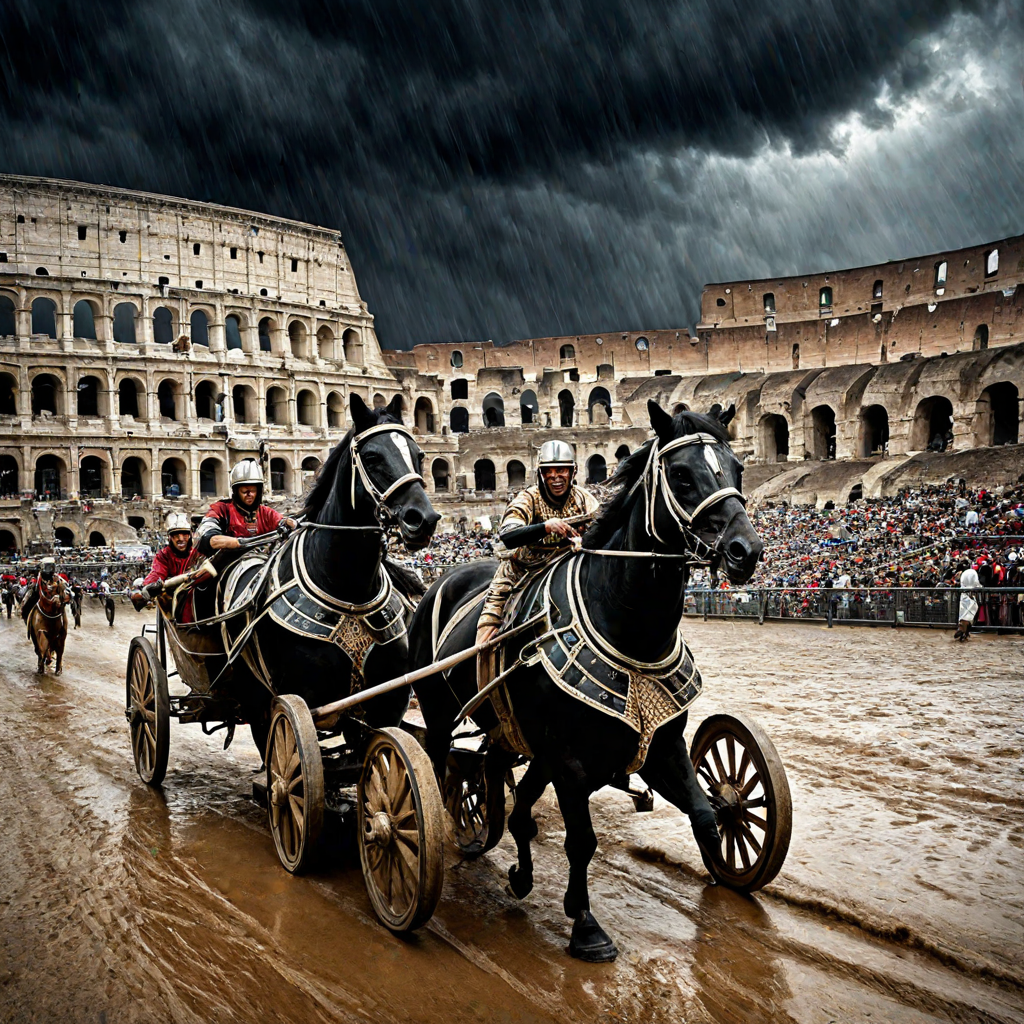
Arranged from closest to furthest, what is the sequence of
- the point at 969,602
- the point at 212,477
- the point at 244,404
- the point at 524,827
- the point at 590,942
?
the point at 590,942 < the point at 524,827 < the point at 969,602 < the point at 212,477 < the point at 244,404

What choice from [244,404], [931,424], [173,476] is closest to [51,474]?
[173,476]

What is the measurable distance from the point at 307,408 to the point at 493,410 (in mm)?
15749

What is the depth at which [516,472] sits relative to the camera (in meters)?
51.6

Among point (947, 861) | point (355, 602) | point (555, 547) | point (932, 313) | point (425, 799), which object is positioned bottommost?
point (947, 861)

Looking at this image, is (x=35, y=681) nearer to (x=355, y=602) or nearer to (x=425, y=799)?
(x=355, y=602)

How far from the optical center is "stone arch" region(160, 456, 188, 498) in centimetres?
4366

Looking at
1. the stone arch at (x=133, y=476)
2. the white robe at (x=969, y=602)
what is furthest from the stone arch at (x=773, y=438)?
the stone arch at (x=133, y=476)

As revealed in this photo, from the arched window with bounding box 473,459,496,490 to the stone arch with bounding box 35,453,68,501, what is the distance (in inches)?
930

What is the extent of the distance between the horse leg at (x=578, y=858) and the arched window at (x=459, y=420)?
5686 centimetres

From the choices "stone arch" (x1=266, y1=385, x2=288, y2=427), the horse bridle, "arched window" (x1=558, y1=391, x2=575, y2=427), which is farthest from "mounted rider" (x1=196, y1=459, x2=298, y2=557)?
"arched window" (x1=558, y1=391, x2=575, y2=427)

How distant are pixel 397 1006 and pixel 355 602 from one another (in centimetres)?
217

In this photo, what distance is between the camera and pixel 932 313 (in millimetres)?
46594

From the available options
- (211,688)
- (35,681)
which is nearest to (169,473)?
(35,681)

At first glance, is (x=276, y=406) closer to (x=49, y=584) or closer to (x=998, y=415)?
(x=49, y=584)
